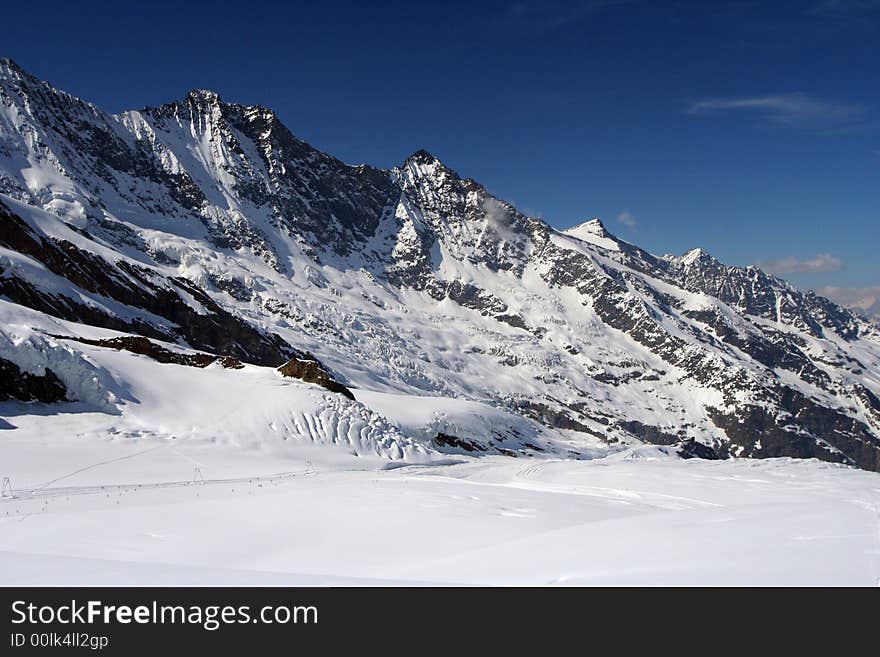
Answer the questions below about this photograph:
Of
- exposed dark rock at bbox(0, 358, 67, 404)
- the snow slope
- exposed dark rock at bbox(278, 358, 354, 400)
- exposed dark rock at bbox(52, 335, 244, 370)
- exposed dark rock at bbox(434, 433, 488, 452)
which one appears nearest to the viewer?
the snow slope

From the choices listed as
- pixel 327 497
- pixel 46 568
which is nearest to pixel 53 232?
pixel 327 497

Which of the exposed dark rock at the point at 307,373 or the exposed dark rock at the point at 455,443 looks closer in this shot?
the exposed dark rock at the point at 307,373

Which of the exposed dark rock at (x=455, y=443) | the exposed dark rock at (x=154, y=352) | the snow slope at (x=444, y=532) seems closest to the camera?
the snow slope at (x=444, y=532)

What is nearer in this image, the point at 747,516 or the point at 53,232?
the point at 747,516

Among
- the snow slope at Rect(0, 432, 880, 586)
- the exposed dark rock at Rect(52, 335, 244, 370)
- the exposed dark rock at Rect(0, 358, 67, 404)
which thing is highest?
the exposed dark rock at Rect(52, 335, 244, 370)

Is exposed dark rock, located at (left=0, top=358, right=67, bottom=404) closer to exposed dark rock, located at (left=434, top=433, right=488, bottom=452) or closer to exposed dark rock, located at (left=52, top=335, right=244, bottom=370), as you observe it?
exposed dark rock, located at (left=52, top=335, right=244, bottom=370)

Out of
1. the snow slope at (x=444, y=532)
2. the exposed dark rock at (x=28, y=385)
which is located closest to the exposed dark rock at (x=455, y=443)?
the exposed dark rock at (x=28, y=385)

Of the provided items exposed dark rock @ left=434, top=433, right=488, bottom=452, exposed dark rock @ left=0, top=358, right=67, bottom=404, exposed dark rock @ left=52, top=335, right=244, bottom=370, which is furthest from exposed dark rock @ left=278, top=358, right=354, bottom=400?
exposed dark rock @ left=0, top=358, right=67, bottom=404

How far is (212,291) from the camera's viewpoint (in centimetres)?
18550

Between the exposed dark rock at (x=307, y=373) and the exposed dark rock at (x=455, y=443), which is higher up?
the exposed dark rock at (x=307, y=373)

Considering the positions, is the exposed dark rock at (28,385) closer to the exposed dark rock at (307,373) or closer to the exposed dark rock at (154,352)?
the exposed dark rock at (154,352)

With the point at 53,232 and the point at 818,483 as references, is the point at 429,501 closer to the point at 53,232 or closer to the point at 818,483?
the point at 818,483
